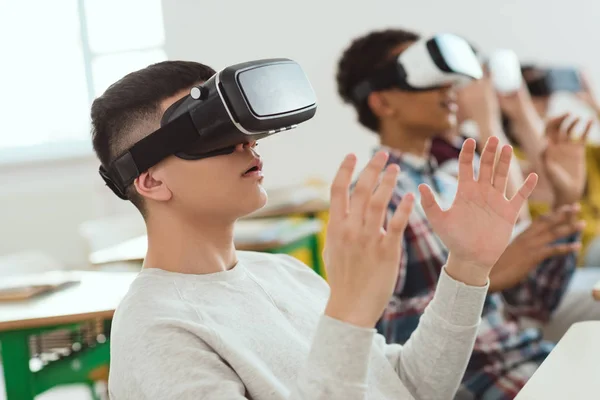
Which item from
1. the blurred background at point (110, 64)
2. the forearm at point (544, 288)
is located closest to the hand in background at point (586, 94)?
the blurred background at point (110, 64)

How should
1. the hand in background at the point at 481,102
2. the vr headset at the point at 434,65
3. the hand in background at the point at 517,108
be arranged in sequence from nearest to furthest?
the vr headset at the point at 434,65
the hand in background at the point at 481,102
the hand in background at the point at 517,108

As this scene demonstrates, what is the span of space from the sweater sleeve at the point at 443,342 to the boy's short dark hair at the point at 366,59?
1.20 meters

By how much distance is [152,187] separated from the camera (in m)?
1.22

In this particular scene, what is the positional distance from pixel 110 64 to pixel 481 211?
4.41 metres

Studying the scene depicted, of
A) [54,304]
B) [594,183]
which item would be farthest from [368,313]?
[594,183]

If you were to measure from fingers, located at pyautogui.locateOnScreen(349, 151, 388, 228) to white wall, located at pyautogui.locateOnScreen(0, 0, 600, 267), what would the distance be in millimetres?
4204

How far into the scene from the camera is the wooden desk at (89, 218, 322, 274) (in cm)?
283

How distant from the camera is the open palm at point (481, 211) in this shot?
121 cm

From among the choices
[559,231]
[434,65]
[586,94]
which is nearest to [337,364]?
[559,231]

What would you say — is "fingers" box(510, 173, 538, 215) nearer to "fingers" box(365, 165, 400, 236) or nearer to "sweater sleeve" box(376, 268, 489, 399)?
"sweater sleeve" box(376, 268, 489, 399)

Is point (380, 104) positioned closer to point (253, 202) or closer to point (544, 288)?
point (544, 288)

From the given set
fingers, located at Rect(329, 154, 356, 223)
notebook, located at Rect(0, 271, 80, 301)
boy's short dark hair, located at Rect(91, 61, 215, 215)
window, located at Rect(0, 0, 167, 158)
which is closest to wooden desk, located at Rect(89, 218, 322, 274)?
notebook, located at Rect(0, 271, 80, 301)

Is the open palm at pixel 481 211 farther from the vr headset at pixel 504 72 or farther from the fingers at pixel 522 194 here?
the vr headset at pixel 504 72

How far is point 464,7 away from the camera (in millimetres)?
5039
